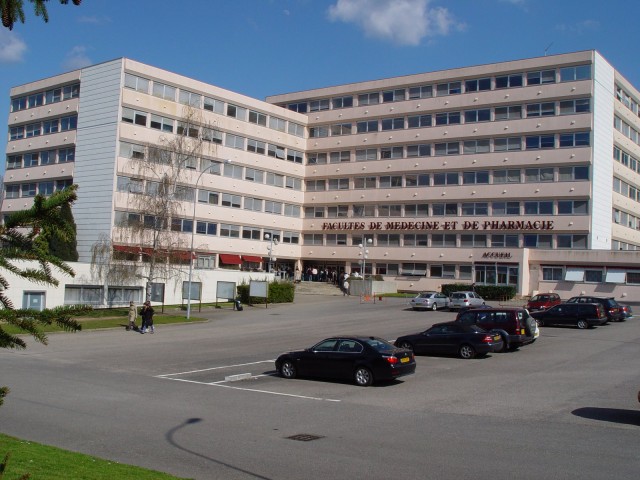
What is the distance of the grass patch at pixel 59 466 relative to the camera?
771cm

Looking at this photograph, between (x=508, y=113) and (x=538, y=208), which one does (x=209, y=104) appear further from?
(x=538, y=208)

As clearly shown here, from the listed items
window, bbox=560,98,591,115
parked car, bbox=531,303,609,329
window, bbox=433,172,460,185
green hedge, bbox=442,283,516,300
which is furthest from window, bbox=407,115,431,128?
parked car, bbox=531,303,609,329

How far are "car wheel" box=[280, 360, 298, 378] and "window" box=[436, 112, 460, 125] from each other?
54.7 metres

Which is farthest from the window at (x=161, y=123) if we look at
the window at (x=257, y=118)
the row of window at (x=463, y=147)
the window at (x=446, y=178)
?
the window at (x=446, y=178)

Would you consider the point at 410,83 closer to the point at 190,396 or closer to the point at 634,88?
the point at 634,88

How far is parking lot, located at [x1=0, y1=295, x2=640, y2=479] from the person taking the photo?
10531mm

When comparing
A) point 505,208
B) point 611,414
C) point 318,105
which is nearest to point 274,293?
point 505,208

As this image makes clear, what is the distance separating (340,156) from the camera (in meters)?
78.4

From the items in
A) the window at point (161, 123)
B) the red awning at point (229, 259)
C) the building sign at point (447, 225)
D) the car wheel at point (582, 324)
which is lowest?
the car wheel at point (582, 324)

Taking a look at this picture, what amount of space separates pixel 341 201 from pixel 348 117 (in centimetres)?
1000

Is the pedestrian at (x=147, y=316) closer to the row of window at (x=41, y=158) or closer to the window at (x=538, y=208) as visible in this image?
the row of window at (x=41, y=158)

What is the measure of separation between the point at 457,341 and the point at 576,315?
48.2 feet

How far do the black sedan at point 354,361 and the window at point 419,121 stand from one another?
55733mm

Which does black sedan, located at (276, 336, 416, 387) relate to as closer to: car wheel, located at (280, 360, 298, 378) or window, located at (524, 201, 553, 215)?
car wheel, located at (280, 360, 298, 378)
